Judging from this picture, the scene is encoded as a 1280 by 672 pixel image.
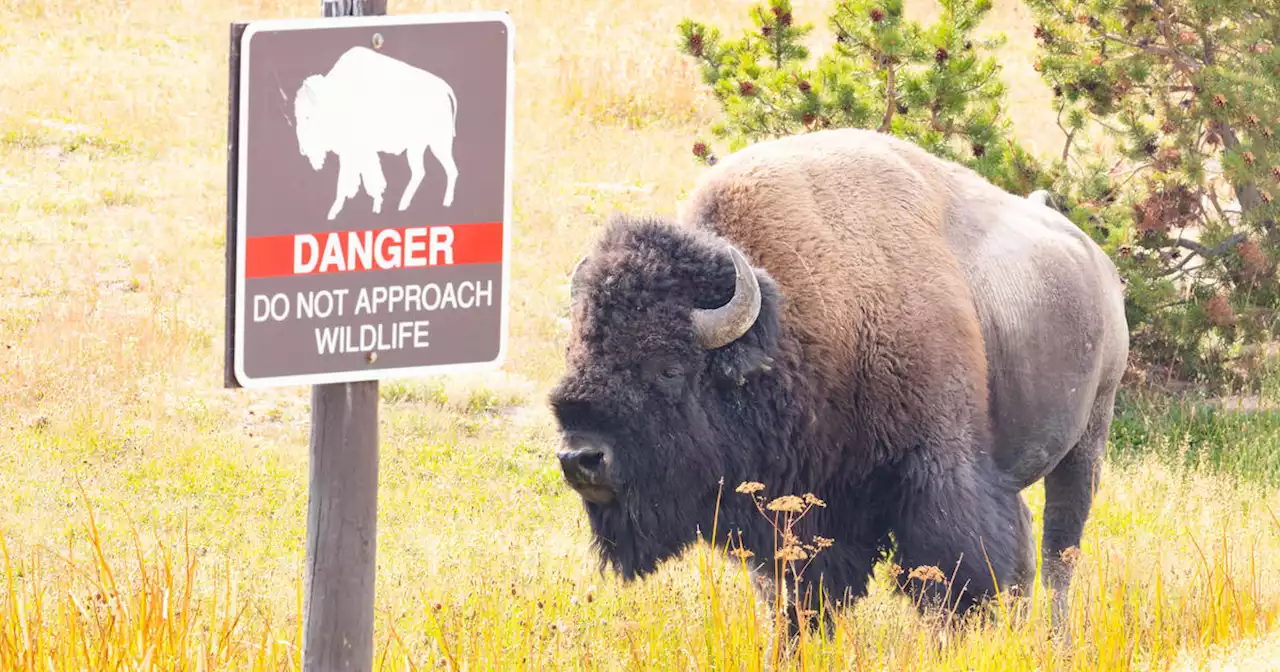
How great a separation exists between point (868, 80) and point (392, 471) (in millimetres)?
4034

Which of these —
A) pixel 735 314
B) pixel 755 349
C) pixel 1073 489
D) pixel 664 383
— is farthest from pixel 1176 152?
pixel 664 383

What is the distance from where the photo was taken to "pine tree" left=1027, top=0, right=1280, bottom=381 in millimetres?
10570

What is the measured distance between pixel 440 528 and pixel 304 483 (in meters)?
1.13

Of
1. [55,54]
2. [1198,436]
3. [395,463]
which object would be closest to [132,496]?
[395,463]

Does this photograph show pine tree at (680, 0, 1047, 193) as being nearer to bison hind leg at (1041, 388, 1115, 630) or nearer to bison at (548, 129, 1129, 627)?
bison hind leg at (1041, 388, 1115, 630)

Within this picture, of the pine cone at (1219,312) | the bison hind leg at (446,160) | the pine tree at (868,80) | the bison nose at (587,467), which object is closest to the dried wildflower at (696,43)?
the pine tree at (868,80)

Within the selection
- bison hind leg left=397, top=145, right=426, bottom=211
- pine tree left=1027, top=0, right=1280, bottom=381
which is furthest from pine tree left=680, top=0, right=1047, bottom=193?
bison hind leg left=397, top=145, right=426, bottom=211

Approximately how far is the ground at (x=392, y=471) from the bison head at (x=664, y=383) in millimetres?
397

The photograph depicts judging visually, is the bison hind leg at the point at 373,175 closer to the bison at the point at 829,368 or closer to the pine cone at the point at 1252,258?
the bison at the point at 829,368

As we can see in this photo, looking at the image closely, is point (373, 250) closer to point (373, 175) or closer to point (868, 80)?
point (373, 175)

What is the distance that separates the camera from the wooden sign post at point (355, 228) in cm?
328

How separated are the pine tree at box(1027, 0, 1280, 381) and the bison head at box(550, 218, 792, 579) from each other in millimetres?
5380

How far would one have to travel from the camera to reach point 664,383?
561cm

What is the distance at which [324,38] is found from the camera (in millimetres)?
3285
